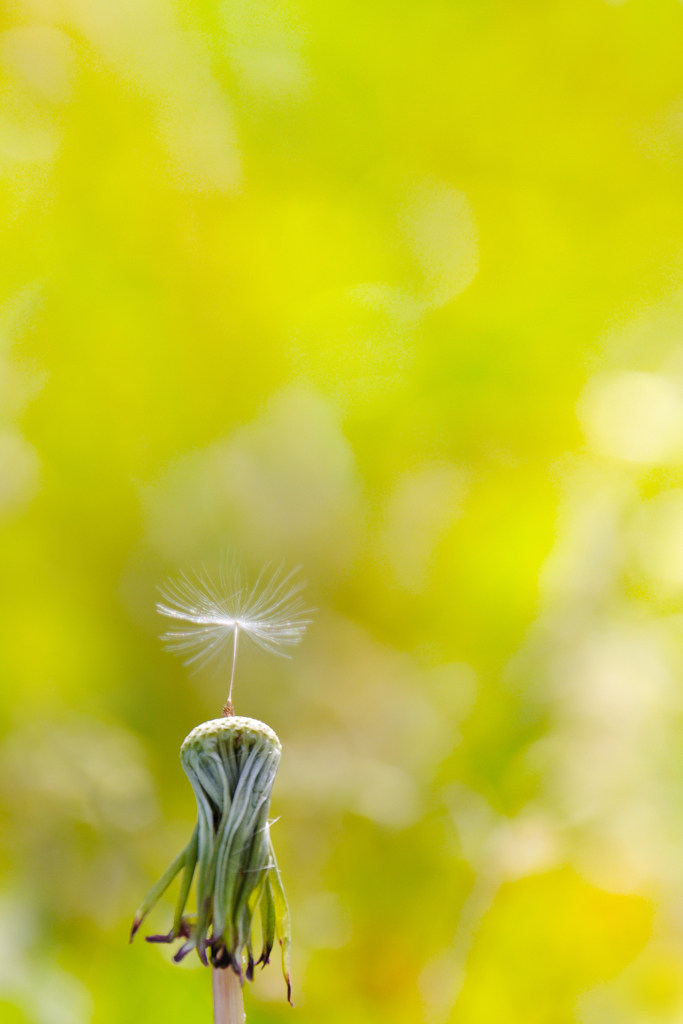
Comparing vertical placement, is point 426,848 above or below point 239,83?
below

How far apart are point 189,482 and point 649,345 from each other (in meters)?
0.32

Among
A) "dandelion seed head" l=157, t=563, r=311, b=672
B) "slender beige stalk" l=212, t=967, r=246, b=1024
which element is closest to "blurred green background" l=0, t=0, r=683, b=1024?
"dandelion seed head" l=157, t=563, r=311, b=672

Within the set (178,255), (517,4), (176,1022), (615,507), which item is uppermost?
(517,4)

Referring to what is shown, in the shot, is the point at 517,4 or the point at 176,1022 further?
the point at 517,4

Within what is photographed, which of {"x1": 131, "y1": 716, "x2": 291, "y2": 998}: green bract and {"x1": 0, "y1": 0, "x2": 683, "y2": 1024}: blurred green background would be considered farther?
{"x1": 0, "y1": 0, "x2": 683, "y2": 1024}: blurred green background

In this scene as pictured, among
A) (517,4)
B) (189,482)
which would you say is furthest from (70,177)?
(517,4)

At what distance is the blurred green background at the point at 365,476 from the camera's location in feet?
1.50

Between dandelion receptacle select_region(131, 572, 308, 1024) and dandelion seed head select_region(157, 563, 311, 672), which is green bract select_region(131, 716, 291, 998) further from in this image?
dandelion seed head select_region(157, 563, 311, 672)

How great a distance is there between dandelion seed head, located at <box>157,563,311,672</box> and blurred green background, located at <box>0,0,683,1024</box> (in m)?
0.01

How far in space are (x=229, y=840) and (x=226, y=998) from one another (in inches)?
2.2

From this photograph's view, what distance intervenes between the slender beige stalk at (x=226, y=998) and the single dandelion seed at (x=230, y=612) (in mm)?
153

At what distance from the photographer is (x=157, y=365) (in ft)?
1.69

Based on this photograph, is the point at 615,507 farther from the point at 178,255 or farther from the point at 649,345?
the point at 178,255

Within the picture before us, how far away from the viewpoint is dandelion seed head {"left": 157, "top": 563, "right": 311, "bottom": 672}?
0.43 meters
